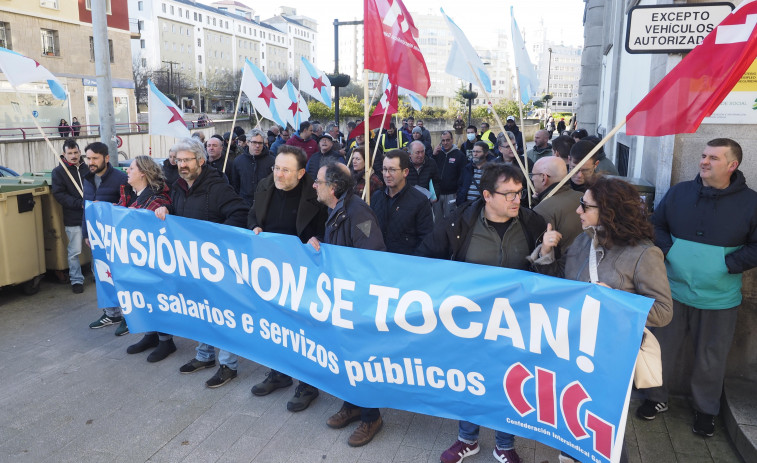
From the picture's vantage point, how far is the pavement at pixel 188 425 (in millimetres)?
3828

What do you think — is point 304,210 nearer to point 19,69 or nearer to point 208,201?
point 208,201

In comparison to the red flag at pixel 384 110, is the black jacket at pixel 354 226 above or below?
below

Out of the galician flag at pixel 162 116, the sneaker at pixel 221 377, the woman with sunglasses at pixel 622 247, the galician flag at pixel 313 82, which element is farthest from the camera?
the galician flag at pixel 313 82

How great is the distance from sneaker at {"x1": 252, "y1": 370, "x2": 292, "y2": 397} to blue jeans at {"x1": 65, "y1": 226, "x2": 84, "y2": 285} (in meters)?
3.77

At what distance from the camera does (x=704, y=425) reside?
404 cm

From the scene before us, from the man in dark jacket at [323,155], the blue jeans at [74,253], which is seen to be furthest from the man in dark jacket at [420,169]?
the blue jeans at [74,253]

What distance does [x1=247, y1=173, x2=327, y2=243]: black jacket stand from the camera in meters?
4.59

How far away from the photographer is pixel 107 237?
523 centimetres

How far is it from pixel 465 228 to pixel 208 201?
241cm

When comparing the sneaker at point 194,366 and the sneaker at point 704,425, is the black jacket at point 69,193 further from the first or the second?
the sneaker at point 704,425

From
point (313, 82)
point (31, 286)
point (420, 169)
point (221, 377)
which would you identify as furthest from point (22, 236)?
point (313, 82)

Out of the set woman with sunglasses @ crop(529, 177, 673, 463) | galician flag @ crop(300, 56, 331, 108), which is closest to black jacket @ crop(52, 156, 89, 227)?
woman with sunglasses @ crop(529, 177, 673, 463)

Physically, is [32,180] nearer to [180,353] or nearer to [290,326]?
[180,353]

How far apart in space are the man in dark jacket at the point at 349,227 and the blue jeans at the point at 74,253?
14.7 feet
